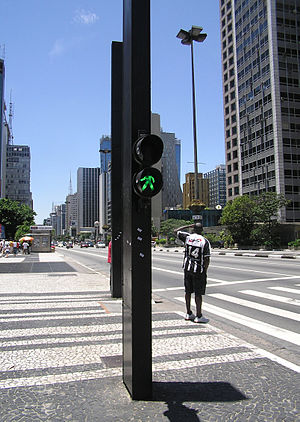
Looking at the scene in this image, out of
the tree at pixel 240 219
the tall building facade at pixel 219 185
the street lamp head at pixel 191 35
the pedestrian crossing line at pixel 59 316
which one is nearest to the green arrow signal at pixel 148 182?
the pedestrian crossing line at pixel 59 316

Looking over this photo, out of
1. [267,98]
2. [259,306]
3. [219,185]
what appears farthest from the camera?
[219,185]

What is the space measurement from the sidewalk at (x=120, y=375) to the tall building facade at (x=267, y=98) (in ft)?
203

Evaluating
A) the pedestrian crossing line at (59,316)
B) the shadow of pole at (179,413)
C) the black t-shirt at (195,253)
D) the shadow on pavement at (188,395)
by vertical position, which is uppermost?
the black t-shirt at (195,253)

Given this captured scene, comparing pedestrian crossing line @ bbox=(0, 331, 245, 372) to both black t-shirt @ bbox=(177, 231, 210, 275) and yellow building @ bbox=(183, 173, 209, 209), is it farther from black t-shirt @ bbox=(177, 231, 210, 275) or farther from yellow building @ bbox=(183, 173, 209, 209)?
yellow building @ bbox=(183, 173, 209, 209)

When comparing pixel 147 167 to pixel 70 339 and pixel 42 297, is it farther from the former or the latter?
pixel 42 297

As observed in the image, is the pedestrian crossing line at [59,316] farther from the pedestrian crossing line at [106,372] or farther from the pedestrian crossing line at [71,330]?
the pedestrian crossing line at [106,372]

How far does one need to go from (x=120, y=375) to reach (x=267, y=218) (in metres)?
42.4

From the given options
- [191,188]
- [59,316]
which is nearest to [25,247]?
[59,316]

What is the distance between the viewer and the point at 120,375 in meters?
4.10

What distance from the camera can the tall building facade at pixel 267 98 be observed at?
65938 mm

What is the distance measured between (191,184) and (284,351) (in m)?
145

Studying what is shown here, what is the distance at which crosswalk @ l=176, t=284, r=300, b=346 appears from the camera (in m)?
6.30

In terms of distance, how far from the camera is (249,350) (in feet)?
16.6

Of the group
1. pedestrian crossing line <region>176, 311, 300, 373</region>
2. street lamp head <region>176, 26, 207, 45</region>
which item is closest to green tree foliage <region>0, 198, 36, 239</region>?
street lamp head <region>176, 26, 207, 45</region>
